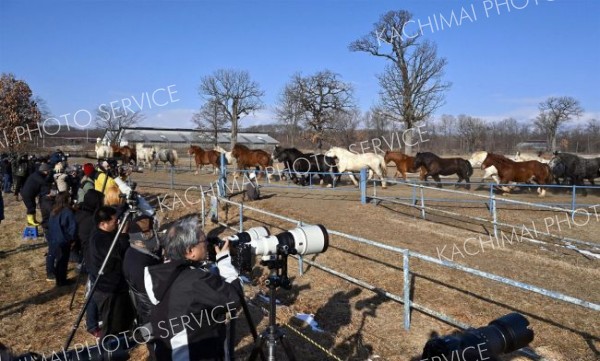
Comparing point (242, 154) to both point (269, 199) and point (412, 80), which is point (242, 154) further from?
point (412, 80)

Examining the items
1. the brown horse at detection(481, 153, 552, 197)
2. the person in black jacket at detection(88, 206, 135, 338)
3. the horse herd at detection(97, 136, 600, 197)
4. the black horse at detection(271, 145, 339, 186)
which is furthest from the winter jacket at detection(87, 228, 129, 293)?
the brown horse at detection(481, 153, 552, 197)

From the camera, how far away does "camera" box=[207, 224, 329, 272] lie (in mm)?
3053

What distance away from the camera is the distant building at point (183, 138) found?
59.3 m

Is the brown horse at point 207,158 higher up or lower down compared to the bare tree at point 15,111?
lower down

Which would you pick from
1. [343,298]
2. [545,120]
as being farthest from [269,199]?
[545,120]

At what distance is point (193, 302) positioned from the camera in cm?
241

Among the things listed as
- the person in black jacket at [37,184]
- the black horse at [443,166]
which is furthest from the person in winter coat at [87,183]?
the black horse at [443,166]

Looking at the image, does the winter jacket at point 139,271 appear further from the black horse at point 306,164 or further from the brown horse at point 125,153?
the brown horse at point 125,153

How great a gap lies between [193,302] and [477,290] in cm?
611

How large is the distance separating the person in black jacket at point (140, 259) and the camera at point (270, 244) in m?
0.87

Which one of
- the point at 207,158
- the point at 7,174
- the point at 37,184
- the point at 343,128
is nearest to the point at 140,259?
the point at 37,184

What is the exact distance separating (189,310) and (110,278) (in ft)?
7.52

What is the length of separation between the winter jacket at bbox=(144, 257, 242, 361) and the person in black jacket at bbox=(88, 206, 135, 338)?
1945 mm

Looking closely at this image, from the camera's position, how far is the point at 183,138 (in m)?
66.1
